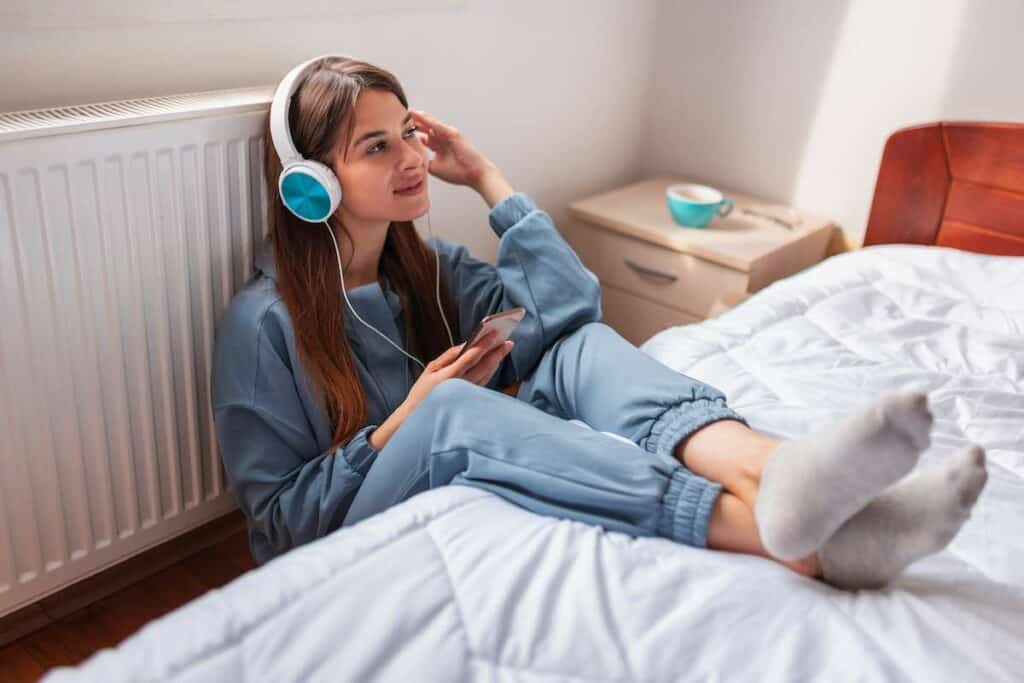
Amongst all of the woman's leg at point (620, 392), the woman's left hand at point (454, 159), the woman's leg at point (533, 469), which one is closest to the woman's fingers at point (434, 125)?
the woman's left hand at point (454, 159)

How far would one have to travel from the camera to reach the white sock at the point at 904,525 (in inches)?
36.8

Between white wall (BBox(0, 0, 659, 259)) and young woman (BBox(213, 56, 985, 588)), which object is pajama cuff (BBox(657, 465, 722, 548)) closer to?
young woman (BBox(213, 56, 985, 588))

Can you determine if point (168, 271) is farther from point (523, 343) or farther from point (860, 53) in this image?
point (860, 53)

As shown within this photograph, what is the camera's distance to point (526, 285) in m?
1.54

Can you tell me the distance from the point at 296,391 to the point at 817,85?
56.2 inches

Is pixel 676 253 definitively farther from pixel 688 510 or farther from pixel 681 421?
pixel 688 510

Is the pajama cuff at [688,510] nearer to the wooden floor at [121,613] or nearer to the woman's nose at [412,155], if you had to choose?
the woman's nose at [412,155]

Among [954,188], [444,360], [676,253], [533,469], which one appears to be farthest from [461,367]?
[954,188]

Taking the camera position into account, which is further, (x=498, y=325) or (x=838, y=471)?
(x=498, y=325)

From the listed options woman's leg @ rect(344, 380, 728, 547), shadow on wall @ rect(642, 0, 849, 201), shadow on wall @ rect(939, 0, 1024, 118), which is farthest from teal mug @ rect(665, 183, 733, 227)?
woman's leg @ rect(344, 380, 728, 547)

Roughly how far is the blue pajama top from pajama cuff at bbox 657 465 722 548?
42cm

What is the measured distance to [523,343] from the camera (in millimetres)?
1517

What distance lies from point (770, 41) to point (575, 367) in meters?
1.18

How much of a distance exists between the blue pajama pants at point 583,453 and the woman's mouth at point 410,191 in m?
0.32
